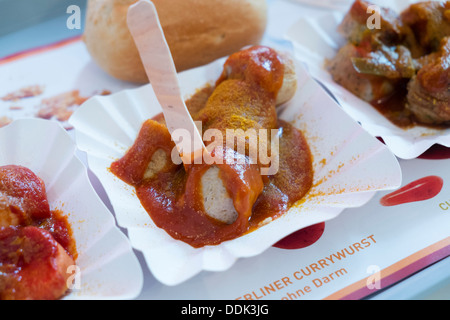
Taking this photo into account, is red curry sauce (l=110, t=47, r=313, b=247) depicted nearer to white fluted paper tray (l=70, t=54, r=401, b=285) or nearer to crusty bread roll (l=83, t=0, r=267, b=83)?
white fluted paper tray (l=70, t=54, r=401, b=285)

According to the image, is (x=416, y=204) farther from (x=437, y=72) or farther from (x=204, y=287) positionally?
(x=204, y=287)

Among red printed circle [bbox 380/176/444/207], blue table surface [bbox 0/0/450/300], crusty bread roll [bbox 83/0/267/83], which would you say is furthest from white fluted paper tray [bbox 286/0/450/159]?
blue table surface [bbox 0/0/450/300]

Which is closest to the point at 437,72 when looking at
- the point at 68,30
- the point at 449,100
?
the point at 449,100

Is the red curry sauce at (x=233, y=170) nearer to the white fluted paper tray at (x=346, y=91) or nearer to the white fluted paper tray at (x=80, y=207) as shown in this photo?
the white fluted paper tray at (x=80, y=207)

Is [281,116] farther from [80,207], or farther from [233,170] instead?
[80,207]

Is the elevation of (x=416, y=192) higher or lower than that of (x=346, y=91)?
lower

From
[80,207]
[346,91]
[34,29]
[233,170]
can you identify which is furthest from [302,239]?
[34,29]

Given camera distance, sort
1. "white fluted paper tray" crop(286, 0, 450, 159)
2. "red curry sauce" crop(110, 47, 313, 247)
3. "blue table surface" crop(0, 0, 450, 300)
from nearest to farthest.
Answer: "red curry sauce" crop(110, 47, 313, 247) → "white fluted paper tray" crop(286, 0, 450, 159) → "blue table surface" crop(0, 0, 450, 300)
